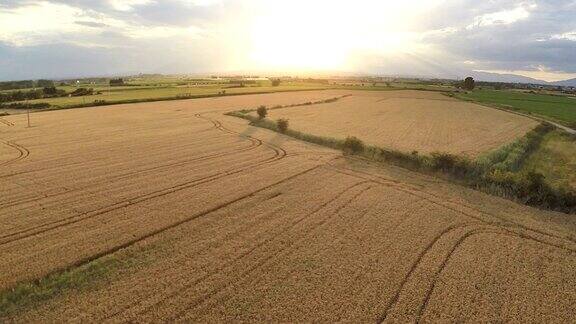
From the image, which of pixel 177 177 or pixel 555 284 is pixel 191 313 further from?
pixel 177 177

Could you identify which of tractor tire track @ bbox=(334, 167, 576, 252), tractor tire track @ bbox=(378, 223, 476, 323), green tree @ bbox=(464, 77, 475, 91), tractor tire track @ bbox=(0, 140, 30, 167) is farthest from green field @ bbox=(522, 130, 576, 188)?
green tree @ bbox=(464, 77, 475, 91)

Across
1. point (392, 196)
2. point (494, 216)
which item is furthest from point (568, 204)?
point (392, 196)

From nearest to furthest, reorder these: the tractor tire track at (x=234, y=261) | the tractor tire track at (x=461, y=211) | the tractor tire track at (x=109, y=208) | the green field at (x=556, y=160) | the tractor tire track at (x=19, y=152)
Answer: the tractor tire track at (x=234, y=261) < the tractor tire track at (x=109, y=208) < the tractor tire track at (x=461, y=211) < the tractor tire track at (x=19, y=152) < the green field at (x=556, y=160)

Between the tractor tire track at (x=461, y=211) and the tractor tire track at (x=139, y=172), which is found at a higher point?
the tractor tire track at (x=139, y=172)

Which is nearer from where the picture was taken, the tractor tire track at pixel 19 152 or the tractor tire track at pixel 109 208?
the tractor tire track at pixel 109 208

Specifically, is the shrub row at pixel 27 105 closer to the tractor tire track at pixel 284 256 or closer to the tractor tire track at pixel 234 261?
the tractor tire track at pixel 234 261

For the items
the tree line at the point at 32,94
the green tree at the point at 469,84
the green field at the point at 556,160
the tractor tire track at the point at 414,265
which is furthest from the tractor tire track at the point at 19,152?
the green tree at the point at 469,84

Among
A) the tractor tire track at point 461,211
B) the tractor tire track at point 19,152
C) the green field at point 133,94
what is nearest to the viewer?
the tractor tire track at point 461,211
